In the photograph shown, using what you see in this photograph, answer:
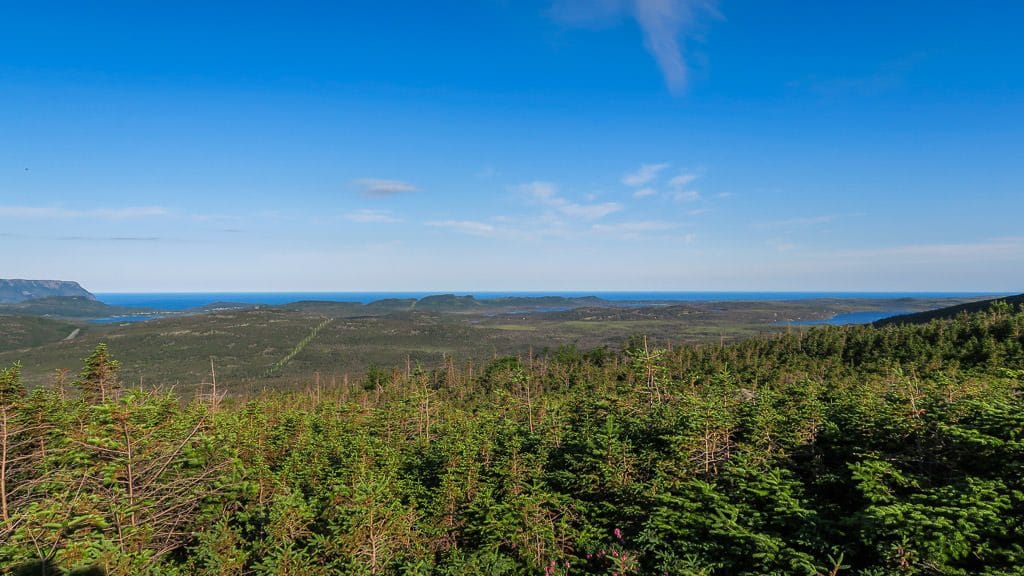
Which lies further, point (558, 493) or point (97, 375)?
point (97, 375)

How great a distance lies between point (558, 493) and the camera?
15836 mm

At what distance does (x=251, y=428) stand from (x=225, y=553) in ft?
44.7

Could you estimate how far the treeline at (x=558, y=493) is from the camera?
905 centimetres

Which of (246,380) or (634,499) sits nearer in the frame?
(634,499)

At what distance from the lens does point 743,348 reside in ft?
227

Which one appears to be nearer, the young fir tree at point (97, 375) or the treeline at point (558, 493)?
the treeline at point (558, 493)

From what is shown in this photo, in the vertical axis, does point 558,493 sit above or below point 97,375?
below

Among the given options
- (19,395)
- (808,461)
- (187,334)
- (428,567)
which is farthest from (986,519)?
(187,334)

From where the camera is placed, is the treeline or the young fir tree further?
the young fir tree

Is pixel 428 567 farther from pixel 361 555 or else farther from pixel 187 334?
pixel 187 334

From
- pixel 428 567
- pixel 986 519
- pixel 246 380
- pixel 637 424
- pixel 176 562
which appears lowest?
pixel 246 380

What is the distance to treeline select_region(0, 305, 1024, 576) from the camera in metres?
9.05

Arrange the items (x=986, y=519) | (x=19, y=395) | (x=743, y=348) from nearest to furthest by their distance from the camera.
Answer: (x=986, y=519), (x=19, y=395), (x=743, y=348)

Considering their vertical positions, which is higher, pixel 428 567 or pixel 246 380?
pixel 428 567
